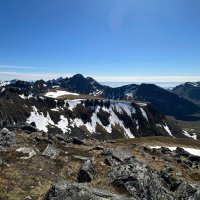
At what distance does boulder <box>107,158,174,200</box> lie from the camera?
2375 centimetres

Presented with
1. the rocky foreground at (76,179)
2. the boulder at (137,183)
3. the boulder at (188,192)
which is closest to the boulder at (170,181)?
the rocky foreground at (76,179)

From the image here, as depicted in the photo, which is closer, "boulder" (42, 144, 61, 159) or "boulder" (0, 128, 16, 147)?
"boulder" (42, 144, 61, 159)

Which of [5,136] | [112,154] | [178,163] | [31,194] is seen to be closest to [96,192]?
[31,194]

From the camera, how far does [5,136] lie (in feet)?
129

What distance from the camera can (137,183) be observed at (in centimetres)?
2445

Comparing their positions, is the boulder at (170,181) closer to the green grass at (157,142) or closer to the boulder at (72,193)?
the boulder at (72,193)

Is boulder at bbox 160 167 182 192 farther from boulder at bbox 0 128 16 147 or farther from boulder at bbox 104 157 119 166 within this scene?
boulder at bbox 0 128 16 147

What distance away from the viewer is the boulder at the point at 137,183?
2375cm

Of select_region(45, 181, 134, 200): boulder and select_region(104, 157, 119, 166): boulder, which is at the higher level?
select_region(45, 181, 134, 200): boulder

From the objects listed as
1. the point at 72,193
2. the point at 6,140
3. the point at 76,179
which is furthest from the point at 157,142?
the point at 72,193

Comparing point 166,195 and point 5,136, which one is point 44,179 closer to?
point 166,195

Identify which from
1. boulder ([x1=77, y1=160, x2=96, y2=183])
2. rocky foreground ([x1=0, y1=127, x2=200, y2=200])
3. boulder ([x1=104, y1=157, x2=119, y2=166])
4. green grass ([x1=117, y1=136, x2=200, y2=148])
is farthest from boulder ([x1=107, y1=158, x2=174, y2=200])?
green grass ([x1=117, y1=136, x2=200, y2=148])

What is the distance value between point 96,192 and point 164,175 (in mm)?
13697

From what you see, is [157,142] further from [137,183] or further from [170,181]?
[137,183]
